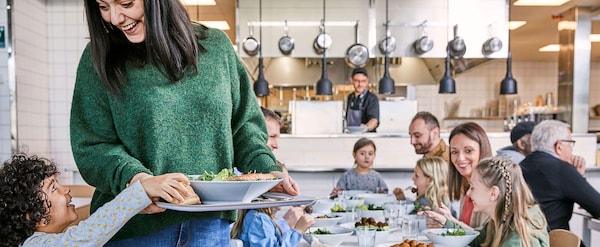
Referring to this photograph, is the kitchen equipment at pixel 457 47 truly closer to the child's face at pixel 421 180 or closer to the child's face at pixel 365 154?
the child's face at pixel 365 154

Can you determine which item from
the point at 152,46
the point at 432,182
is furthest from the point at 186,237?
the point at 432,182

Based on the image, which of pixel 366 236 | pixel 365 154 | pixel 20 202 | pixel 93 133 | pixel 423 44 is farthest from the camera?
pixel 423 44

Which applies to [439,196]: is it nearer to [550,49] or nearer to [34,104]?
[34,104]

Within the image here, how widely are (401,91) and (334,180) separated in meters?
3.92

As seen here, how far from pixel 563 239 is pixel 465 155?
0.96 meters

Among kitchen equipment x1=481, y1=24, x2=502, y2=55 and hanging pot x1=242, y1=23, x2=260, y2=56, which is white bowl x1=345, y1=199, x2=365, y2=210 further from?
kitchen equipment x1=481, y1=24, x2=502, y2=55

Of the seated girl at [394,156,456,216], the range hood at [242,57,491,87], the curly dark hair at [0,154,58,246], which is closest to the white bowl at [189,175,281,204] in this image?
the curly dark hair at [0,154,58,246]

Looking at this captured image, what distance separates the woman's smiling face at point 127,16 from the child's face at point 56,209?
0.74m

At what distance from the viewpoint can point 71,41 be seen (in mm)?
5930

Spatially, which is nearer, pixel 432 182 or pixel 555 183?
pixel 555 183

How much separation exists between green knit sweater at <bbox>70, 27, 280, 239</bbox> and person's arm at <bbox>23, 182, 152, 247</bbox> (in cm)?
7

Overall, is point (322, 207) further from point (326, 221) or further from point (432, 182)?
point (432, 182)

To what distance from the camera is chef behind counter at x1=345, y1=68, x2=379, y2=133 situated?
710cm

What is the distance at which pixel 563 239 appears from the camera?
2.35 metres
